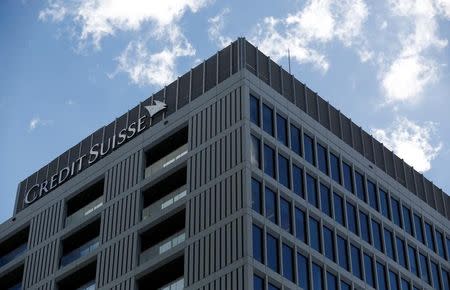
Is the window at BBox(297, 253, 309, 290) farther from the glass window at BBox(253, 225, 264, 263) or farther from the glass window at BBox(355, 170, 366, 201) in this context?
the glass window at BBox(355, 170, 366, 201)

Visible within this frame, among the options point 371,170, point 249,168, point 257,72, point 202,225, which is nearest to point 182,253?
point 202,225

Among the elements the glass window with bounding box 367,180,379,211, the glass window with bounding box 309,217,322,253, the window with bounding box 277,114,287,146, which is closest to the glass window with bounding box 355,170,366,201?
the glass window with bounding box 367,180,379,211

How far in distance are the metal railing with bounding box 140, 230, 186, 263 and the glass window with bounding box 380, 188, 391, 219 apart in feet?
64.0

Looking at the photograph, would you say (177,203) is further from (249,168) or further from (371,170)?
(371,170)

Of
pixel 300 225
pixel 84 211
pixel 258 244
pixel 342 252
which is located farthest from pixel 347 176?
pixel 84 211

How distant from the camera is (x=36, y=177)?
97.1 m

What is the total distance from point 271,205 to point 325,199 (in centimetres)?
798

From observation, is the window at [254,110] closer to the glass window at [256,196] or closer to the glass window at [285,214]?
the glass window at [256,196]

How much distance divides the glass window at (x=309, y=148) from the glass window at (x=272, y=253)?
34.1 feet

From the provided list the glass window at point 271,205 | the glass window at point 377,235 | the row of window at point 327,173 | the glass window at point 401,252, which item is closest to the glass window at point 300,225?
the row of window at point 327,173

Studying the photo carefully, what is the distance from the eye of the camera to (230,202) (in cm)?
7481

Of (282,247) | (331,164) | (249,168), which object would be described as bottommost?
(282,247)

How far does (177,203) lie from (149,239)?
4.26m

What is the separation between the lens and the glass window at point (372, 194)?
292 feet
